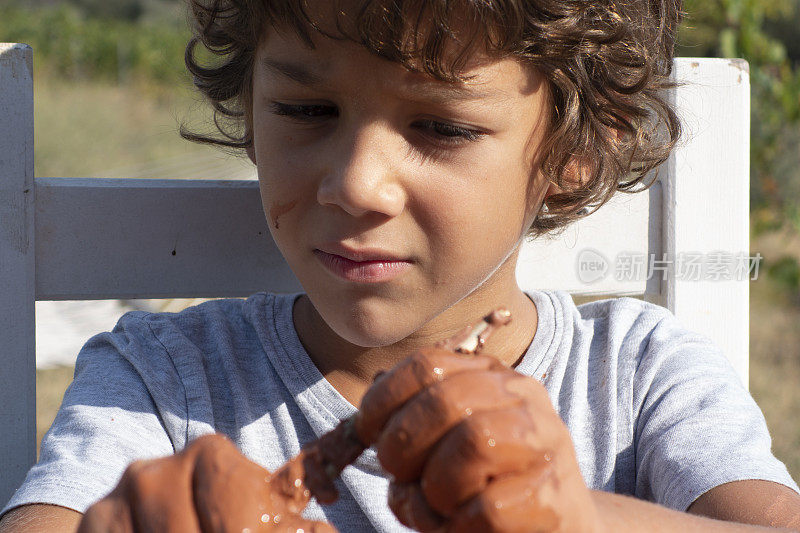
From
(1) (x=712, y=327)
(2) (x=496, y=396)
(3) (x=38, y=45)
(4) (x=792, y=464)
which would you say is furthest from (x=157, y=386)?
(3) (x=38, y=45)

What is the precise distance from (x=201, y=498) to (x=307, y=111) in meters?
0.66

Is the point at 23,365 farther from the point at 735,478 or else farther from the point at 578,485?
the point at 735,478

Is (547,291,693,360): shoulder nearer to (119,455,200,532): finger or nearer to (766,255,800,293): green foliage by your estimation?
(119,455,200,532): finger

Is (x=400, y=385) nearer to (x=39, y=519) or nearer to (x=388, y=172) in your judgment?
(x=388, y=172)

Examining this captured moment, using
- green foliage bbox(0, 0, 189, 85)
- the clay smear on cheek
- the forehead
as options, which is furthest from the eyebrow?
green foliage bbox(0, 0, 189, 85)

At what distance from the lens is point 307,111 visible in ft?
3.93

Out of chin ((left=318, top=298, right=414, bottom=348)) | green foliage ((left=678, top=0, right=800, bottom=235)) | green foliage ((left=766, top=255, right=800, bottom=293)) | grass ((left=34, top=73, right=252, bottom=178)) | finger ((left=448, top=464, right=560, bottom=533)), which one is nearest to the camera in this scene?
finger ((left=448, top=464, right=560, bottom=533))

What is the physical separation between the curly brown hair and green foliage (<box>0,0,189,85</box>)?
47.6 ft

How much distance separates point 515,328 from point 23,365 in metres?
0.83

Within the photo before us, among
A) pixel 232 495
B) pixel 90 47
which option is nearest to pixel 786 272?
pixel 232 495

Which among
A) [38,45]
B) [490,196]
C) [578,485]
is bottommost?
[578,485]

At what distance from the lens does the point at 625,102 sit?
1444 mm

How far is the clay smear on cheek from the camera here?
1.22 m

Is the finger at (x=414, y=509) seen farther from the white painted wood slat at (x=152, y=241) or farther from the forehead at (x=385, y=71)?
the white painted wood slat at (x=152, y=241)
